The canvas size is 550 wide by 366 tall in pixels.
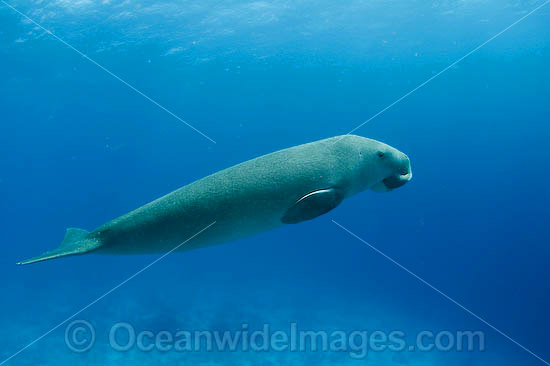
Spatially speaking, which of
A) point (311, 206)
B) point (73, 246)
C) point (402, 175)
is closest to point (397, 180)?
point (402, 175)

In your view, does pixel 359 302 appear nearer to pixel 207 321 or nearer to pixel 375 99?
pixel 207 321

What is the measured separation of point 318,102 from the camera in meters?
38.7

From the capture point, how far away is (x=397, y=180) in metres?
4.66

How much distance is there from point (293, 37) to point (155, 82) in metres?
13.4

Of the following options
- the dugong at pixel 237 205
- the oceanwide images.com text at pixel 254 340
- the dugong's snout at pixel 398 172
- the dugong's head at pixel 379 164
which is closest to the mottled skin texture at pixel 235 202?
the dugong at pixel 237 205

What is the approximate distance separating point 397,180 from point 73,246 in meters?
3.90

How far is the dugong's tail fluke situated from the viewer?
→ 3742mm

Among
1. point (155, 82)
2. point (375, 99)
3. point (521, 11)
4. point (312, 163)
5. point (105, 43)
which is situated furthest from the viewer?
point (375, 99)

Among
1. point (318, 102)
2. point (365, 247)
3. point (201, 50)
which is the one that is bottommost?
point (365, 247)

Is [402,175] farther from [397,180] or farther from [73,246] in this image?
[73,246]

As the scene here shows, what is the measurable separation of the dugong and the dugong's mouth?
0.63 metres

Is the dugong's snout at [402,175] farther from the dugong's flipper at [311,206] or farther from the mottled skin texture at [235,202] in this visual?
the dugong's flipper at [311,206]

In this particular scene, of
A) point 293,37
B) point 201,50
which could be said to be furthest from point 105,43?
point 293,37

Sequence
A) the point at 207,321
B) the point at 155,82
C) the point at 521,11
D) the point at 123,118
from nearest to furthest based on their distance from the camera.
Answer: the point at 207,321
the point at 521,11
the point at 155,82
the point at 123,118
